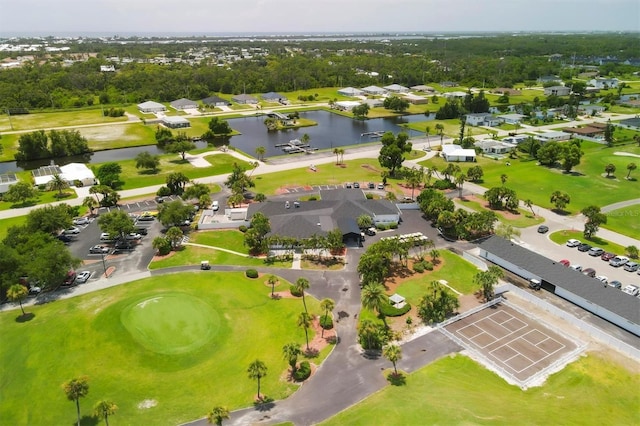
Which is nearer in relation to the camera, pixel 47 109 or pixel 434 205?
pixel 434 205

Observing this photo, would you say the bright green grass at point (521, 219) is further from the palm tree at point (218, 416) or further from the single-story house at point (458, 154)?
the palm tree at point (218, 416)

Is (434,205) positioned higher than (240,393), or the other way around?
(434,205)

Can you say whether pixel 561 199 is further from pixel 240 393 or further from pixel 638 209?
pixel 240 393

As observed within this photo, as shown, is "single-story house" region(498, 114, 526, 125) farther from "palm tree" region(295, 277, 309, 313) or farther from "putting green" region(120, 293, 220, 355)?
"putting green" region(120, 293, 220, 355)

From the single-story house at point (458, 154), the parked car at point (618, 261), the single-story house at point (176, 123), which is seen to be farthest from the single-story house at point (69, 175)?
the parked car at point (618, 261)

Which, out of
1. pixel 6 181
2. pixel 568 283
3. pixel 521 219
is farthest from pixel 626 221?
pixel 6 181

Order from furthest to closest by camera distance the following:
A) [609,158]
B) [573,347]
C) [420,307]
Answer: [609,158] → [420,307] → [573,347]

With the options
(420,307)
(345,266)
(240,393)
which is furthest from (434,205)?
(240,393)

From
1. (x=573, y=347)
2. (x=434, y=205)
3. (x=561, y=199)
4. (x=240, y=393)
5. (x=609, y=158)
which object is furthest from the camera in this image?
(x=609, y=158)
